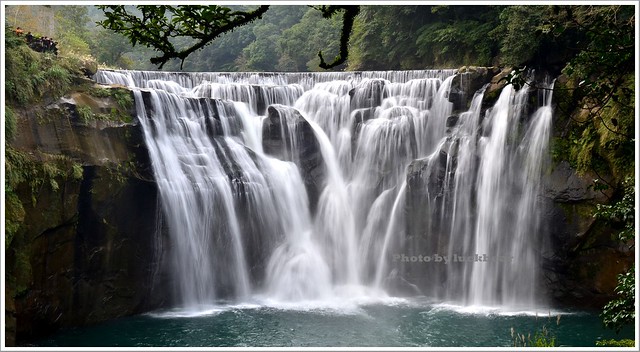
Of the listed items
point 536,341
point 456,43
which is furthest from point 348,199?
point 456,43

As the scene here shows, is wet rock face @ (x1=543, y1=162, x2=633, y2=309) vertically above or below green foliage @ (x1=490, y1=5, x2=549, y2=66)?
below

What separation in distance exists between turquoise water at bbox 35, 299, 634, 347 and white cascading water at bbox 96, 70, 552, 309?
1.36 metres

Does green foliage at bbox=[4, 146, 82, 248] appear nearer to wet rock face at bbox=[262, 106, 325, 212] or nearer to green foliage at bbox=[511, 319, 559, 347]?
wet rock face at bbox=[262, 106, 325, 212]

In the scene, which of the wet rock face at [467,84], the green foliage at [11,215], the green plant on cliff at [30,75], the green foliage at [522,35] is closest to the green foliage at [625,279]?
the green foliage at [11,215]

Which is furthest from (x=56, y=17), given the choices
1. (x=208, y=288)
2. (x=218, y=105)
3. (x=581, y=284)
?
(x=581, y=284)

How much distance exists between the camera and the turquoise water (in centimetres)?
1234

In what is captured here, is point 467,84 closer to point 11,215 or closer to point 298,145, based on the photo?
point 298,145

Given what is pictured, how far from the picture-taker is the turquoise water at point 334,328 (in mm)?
12336

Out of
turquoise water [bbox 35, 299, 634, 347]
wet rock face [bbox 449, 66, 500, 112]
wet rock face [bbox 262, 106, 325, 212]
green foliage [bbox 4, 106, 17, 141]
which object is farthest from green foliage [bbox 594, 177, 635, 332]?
wet rock face [bbox 262, 106, 325, 212]

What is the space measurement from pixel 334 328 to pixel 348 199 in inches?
251

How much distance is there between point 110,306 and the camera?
1415 cm

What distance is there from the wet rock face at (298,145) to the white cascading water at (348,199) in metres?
0.08

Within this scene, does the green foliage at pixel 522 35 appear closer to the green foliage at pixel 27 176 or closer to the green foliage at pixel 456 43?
the green foliage at pixel 456 43

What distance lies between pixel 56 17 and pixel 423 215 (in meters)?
27.8
